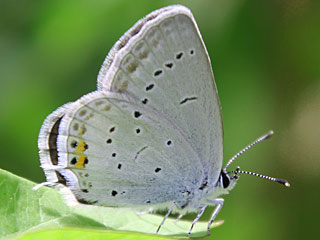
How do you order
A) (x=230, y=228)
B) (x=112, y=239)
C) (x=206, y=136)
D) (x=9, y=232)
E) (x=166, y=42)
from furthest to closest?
1. (x=230, y=228)
2. (x=206, y=136)
3. (x=166, y=42)
4. (x=9, y=232)
5. (x=112, y=239)

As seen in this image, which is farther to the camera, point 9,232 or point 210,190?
point 210,190

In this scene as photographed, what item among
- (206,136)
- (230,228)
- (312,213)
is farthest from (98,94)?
(312,213)

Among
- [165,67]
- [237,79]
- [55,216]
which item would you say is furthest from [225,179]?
[237,79]

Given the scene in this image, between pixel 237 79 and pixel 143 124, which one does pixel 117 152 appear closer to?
pixel 143 124

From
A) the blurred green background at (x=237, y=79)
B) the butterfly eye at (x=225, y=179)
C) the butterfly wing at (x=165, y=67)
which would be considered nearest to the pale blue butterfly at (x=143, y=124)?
the butterfly wing at (x=165, y=67)

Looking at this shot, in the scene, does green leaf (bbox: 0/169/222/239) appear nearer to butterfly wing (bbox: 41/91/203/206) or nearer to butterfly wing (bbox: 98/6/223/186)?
butterfly wing (bbox: 41/91/203/206)

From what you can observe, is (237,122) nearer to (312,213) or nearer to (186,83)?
(312,213)

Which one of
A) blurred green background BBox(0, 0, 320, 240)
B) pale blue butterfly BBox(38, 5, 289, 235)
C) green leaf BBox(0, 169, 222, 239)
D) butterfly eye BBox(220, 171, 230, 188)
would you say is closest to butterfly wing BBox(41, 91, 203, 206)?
pale blue butterfly BBox(38, 5, 289, 235)
